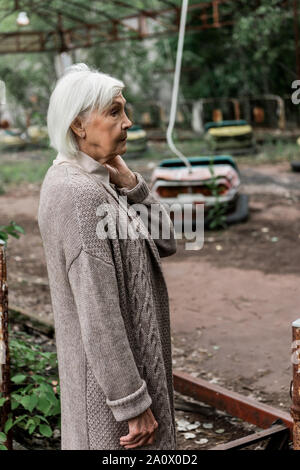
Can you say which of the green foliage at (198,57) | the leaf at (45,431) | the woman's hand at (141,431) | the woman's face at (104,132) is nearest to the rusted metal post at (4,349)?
the leaf at (45,431)

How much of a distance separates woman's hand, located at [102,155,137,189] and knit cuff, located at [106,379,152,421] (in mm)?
669

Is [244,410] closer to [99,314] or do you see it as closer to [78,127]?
[99,314]

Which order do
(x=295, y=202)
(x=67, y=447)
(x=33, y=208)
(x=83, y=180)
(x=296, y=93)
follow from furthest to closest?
(x=296, y=93) → (x=33, y=208) → (x=295, y=202) → (x=67, y=447) → (x=83, y=180)

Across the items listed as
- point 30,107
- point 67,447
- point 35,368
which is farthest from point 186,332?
point 30,107

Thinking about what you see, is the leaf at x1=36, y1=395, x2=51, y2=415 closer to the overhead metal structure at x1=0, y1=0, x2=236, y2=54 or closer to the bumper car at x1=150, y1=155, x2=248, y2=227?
the bumper car at x1=150, y1=155, x2=248, y2=227

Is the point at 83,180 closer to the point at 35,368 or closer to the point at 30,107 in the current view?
the point at 35,368

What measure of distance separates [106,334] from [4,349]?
102 centimetres

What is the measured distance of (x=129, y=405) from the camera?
68.9 inches

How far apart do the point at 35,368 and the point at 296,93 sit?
51.2 ft

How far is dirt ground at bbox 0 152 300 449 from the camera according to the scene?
418 cm

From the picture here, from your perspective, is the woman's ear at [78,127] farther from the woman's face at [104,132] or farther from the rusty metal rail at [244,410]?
the rusty metal rail at [244,410]

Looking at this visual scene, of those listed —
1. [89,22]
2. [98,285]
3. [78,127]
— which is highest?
[89,22]

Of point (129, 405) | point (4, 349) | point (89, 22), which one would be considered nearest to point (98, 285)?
point (129, 405)

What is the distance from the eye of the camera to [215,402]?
3600mm
